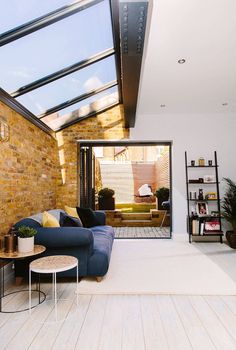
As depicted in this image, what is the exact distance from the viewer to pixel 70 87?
4086mm

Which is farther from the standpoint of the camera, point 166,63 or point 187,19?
point 166,63

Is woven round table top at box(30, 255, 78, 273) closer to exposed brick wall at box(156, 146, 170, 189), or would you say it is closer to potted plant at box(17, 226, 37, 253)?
potted plant at box(17, 226, 37, 253)

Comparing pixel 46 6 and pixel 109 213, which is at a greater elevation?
pixel 46 6

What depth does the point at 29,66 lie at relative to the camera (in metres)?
3.10

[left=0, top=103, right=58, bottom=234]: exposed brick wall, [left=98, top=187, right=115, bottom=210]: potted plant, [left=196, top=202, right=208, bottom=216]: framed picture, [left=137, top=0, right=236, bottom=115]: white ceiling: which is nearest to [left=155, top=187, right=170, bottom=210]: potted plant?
[left=98, top=187, right=115, bottom=210]: potted plant

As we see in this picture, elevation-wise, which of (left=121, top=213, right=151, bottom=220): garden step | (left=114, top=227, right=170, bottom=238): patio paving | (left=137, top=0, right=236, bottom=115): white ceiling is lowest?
(left=114, top=227, right=170, bottom=238): patio paving

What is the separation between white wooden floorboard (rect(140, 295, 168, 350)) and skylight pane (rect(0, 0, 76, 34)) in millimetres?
2961

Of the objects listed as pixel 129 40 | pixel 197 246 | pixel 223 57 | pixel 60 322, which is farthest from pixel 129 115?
pixel 60 322

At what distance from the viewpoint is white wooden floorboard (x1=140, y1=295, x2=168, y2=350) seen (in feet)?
6.06

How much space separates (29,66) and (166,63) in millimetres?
1746

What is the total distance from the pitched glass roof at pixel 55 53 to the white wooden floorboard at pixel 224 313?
3203 millimetres

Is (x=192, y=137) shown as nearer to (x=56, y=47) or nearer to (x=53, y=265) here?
(x=56, y=47)

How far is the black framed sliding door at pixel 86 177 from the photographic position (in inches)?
221

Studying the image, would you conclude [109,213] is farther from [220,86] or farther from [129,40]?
[129,40]
